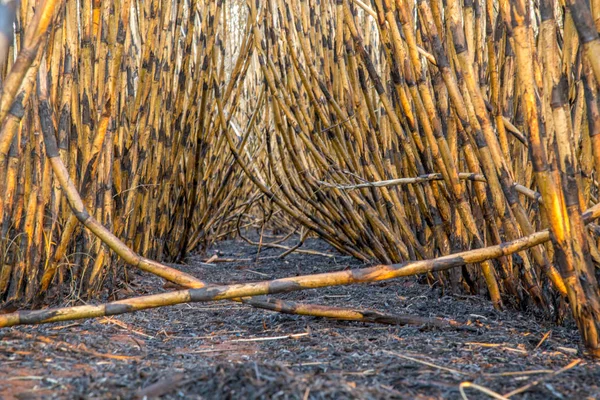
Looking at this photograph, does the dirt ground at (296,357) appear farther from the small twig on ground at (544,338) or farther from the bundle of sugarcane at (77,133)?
the bundle of sugarcane at (77,133)

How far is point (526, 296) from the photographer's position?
1161 millimetres

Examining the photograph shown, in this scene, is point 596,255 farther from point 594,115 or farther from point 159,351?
point 159,351

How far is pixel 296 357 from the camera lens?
2.85 feet

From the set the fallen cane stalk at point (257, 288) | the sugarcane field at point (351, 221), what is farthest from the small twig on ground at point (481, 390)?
the fallen cane stalk at point (257, 288)

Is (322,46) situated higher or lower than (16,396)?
higher

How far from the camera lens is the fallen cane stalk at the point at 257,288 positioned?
2.75 ft

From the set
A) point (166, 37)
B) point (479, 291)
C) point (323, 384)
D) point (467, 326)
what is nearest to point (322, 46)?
point (166, 37)

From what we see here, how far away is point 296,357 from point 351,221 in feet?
3.90

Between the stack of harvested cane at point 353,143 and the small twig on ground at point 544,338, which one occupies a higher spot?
the stack of harvested cane at point 353,143

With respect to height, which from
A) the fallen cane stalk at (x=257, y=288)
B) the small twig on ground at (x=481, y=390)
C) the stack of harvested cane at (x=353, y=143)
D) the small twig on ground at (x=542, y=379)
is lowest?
the small twig on ground at (x=542, y=379)

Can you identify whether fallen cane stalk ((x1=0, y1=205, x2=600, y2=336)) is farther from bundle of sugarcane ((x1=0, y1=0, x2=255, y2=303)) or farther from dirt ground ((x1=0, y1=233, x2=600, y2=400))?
bundle of sugarcane ((x1=0, y1=0, x2=255, y2=303))

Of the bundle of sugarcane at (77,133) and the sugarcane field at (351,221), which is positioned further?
the bundle of sugarcane at (77,133)

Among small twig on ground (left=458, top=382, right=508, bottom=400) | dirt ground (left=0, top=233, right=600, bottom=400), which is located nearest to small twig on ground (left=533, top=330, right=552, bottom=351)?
dirt ground (left=0, top=233, right=600, bottom=400)

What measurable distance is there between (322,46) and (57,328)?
4.17ft
